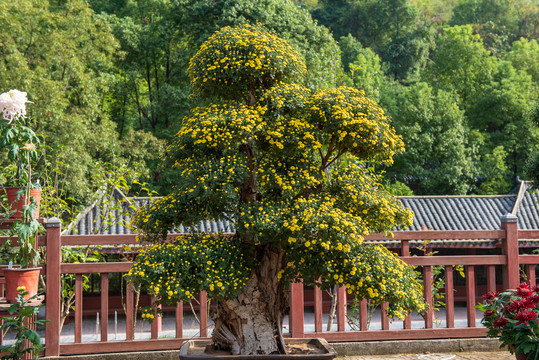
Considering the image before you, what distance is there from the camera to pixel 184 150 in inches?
184

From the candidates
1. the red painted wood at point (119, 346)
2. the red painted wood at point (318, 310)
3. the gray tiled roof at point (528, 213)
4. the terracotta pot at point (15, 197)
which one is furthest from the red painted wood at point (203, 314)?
the gray tiled roof at point (528, 213)

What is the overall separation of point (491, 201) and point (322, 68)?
5.99 m

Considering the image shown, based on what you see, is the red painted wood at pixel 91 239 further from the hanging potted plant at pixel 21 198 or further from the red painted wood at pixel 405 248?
the red painted wood at pixel 405 248

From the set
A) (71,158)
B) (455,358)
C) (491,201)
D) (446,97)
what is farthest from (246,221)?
(446,97)

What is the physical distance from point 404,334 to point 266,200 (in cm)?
278

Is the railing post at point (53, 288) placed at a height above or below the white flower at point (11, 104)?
below

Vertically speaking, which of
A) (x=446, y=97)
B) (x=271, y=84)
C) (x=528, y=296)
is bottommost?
(x=528, y=296)

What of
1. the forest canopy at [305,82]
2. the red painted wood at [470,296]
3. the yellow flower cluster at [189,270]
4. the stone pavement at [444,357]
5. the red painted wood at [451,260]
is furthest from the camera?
the forest canopy at [305,82]

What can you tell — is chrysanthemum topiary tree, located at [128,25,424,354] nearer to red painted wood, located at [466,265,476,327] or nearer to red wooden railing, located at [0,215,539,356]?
red wooden railing, located at [0,215,539,356]

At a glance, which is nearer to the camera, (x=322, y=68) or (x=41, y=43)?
(x=41, y=43)

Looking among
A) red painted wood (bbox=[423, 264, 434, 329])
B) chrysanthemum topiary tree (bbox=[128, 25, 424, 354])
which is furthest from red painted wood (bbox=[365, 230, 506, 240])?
chrysanthemum topiary tree (bbox=[128, 25, 424, 354])

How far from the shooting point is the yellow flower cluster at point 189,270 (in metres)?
4.26

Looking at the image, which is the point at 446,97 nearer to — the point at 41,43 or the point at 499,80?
the point at 499,80

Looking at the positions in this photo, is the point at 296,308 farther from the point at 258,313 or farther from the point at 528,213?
the point at 528,213
